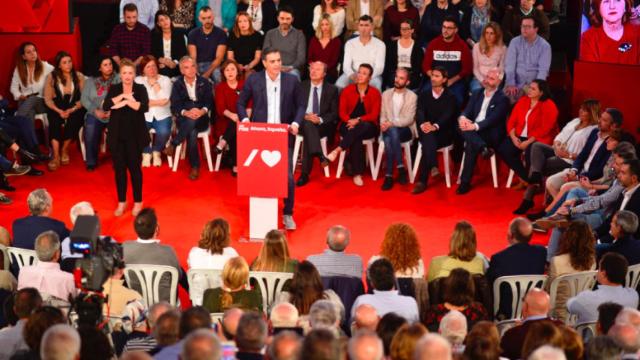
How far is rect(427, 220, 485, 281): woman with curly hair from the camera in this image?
6832 mm

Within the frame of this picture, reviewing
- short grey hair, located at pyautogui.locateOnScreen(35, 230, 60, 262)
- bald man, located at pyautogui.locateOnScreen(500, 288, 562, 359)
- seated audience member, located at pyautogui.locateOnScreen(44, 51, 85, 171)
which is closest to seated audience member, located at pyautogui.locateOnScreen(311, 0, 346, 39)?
seated audience member, located at pyautogui.locateOnScreen(44, 51, 85, 171)

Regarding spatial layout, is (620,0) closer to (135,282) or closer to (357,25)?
(357,25)

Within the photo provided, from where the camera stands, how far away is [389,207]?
9.95 m

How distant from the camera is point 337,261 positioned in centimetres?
690

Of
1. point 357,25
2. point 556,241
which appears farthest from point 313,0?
point 556,241

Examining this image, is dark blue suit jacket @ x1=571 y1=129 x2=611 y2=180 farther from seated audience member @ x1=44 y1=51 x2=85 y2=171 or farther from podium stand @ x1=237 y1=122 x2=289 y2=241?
seated audience member @ x1=44 y1=51 x2=85 y2=171

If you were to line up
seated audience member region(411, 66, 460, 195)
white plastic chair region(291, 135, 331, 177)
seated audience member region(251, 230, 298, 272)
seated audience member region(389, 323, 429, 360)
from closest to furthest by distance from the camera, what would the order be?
seated audience member region(389, 323, 429, 360) → seated audience member region(251, 230, 298, 272) → seated audience member region(411, 66, 460, 195) → white plastic chair region(291, 135, 331, 177)

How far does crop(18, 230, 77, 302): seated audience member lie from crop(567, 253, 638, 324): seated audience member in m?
3.16

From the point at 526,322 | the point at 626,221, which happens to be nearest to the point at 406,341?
the point at 526,322

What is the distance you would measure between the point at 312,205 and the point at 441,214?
125 cm

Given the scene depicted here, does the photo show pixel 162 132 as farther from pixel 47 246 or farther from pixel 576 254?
pixel 576 254

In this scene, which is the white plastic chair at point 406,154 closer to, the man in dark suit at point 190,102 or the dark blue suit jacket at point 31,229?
the man in dark suit at point 190,102

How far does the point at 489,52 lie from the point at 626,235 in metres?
4.30

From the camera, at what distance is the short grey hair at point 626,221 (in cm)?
715
